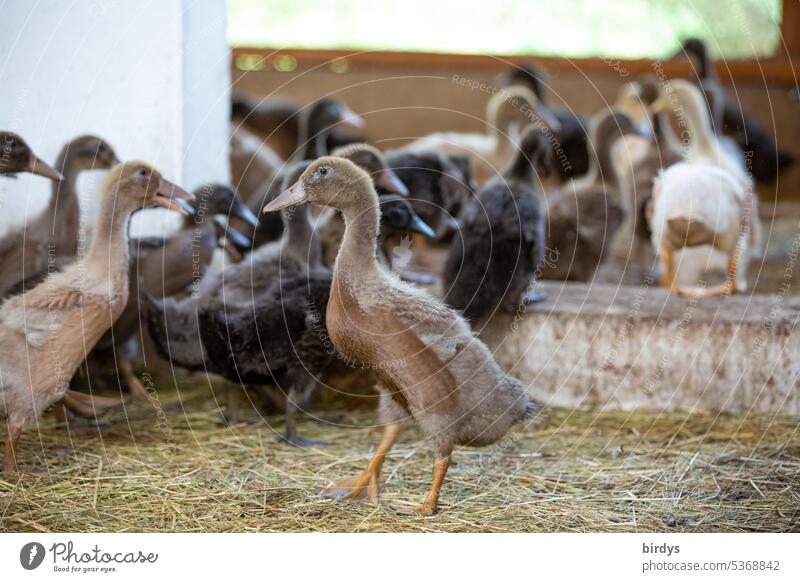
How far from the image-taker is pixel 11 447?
117 inches

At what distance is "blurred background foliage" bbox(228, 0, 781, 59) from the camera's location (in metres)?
7.46

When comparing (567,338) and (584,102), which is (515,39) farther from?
(567,338)

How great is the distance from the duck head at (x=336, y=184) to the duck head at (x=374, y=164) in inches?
21.6

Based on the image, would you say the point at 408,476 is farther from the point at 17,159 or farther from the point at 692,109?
the point at 692,109

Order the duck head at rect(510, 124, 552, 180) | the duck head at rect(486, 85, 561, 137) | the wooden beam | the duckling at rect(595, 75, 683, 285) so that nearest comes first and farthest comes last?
the duck head at rect(510, 124, 552, 180)
the duckling at rect(595, 75, 683, 285)
the duck head at rect(486, 85, 561, 137)
the wooden beam

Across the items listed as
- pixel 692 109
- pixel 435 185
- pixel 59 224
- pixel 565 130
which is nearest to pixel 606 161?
pixel 565 130

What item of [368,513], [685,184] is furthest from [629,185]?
[368,513]

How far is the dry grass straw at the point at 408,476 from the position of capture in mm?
2775

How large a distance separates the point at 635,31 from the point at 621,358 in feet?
14.5

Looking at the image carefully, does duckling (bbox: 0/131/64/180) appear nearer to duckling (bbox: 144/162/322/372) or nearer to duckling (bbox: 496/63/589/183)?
duckling (bbox: 144/162/322/372)

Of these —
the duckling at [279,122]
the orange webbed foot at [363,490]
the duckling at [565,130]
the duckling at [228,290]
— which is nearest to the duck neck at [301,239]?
the duckling at [228,290]

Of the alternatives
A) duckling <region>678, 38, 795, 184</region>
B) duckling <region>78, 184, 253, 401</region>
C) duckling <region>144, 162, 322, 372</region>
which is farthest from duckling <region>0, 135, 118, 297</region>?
duckling <region>678, 38, 795, 184</region>
